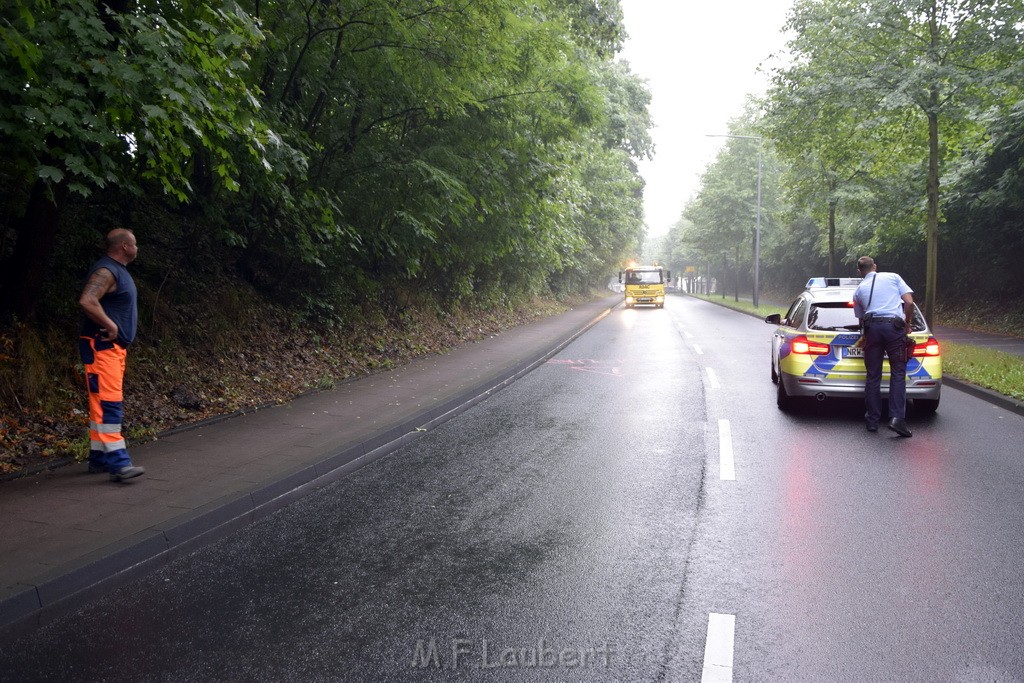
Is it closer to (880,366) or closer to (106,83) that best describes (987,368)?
(880,366)

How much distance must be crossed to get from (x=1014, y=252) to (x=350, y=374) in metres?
21.2

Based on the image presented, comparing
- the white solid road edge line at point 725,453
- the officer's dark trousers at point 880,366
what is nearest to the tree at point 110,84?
the white solid road edge line at point 725,453

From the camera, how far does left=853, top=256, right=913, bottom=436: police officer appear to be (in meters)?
8.01

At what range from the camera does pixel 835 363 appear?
882 cm

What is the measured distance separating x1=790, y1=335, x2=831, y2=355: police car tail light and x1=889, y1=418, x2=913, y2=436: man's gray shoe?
3.82 feet

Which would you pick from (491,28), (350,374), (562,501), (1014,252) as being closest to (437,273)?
(350,374)

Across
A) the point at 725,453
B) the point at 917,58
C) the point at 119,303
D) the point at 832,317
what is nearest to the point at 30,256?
the point at 119,303

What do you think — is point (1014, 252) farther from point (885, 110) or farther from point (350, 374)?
point (350, 374)

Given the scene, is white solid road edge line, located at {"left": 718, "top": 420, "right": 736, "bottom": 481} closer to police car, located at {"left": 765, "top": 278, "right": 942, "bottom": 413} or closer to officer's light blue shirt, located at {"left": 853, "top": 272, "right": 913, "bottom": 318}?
police car, located at {"left": 765, "top": 278, "right": 942, "bottom": 413}

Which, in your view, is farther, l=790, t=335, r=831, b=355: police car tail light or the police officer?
l=790, t=335, r=831, b=355: police car tail light

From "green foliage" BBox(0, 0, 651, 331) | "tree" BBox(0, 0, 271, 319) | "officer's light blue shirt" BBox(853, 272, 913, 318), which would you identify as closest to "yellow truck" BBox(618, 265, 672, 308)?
"green foliage" BBox(0, 0, 651, 331)

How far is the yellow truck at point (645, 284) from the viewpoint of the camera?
44.9m

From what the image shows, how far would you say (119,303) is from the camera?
5734 millimetres

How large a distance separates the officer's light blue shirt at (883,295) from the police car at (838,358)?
513 millimetres
